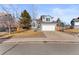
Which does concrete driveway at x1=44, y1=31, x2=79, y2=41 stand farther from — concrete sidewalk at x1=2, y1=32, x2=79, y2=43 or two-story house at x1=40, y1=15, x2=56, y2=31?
two-story house at x1=40, y1=15, x2=56, y2=31

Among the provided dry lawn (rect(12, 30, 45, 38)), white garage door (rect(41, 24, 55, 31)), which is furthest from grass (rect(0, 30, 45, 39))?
white garage door (rect(41, 24, 55, 31))

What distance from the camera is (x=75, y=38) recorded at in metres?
4.86

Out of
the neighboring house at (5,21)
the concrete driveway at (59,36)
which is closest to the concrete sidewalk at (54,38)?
the concrete driveway at (59,36)

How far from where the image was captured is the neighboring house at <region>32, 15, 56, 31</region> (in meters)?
4.55

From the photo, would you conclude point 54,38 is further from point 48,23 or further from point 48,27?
point 48,23

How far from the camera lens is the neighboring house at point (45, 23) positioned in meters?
4.55

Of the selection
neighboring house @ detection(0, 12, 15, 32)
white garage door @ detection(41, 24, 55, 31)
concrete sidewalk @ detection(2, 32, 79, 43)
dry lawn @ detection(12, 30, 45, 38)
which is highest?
neighboring house @ detection(0, 12, 15, 32)

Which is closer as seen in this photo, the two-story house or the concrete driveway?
the two-story house

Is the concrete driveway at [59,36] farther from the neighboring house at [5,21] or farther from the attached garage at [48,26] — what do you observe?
the neighboring house at [5,21]

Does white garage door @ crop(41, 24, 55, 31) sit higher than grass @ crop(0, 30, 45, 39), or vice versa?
white garage door @ crop(41, 24, 55, 31)

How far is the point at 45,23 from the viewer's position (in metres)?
4.87

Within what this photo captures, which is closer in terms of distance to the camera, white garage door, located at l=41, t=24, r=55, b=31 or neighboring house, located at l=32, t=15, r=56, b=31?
neighboring house, located at l=32, t=15, r=56, b=31

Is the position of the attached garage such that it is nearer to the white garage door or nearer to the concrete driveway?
the white garage door

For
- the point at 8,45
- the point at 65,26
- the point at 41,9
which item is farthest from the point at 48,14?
the point at 8,45
